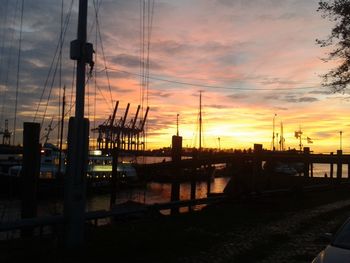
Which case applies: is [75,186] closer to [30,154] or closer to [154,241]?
[154,241]

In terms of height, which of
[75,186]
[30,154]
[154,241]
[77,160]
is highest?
[30,154]

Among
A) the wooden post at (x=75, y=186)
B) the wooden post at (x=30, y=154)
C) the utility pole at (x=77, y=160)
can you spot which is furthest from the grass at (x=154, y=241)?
the wooden post at (x=30, y=154)

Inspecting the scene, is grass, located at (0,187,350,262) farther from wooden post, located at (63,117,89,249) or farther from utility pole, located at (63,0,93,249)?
utility pole, located at (63,0,93,249)

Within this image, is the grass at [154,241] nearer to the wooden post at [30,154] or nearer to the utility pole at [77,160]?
the utility pole at [77,160]

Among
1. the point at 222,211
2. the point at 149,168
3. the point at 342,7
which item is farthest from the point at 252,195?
the point at 149,168

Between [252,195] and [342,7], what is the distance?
9.38 m

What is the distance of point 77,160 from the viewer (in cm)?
1069

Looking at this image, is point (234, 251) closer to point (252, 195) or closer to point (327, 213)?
point (327, 213)

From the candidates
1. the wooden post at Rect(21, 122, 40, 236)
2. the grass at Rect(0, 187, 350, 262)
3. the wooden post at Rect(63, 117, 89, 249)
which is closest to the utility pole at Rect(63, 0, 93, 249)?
the wooden post at Rect(63, 117, 89, 249)

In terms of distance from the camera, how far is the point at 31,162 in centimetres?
1412

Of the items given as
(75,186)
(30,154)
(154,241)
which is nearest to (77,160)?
(75,186)

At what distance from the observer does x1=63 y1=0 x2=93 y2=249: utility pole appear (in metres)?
10.6

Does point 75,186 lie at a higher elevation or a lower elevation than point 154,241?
higher

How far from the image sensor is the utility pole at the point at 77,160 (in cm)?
1063
